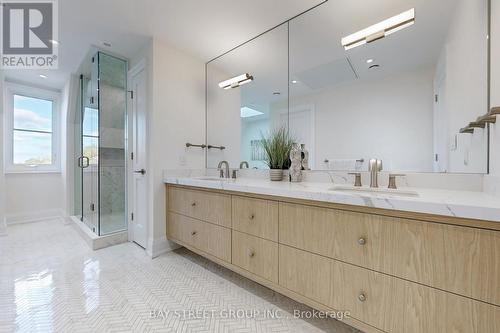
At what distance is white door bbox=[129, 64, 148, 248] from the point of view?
2.43 m

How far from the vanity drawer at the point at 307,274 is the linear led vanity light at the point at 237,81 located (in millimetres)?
1801

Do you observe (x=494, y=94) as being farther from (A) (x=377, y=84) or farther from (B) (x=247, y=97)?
(B) (x=247, y=97)

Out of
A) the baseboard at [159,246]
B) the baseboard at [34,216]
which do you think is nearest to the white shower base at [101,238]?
the baseboard at [159,246]

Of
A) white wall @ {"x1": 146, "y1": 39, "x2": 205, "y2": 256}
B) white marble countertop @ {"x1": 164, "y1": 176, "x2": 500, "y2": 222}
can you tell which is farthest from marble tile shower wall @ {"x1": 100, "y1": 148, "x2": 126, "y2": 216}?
white marble countertop @ {"x1": 164, "y1": 176, "x2": 500, "y2": 222}

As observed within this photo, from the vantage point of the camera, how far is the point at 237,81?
2.46m

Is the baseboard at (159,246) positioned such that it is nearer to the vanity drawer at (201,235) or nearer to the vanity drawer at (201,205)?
the vanity drawer at (201,235)

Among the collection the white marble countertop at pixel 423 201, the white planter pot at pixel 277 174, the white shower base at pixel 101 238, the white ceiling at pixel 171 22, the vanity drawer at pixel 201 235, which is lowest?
the white shower base at pixel 101 238

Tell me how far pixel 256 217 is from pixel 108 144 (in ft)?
7.60

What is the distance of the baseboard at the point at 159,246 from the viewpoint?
89.6 inches

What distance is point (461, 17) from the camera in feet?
4.31

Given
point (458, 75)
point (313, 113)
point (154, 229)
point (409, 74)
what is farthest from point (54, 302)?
point (458, 75)

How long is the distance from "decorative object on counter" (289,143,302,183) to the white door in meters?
1.59

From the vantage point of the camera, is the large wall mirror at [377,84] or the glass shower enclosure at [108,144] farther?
the glass shower enclosure at [108,144]

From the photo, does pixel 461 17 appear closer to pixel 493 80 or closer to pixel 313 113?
pixel 493 80
